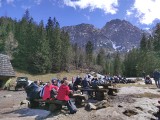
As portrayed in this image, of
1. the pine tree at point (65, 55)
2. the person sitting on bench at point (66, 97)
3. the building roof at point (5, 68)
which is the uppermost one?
the pine tree at point (65, 55)

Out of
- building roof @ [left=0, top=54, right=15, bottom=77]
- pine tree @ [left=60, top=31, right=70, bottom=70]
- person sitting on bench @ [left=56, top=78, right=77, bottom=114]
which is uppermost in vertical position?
pine tree @ [left=60, top=31, right=70, bottom=70]

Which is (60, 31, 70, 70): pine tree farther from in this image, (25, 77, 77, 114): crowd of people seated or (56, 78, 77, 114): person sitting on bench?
(56, 78, 77, 114): person sitting on bench

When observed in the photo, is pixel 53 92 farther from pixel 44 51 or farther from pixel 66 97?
pixel 44 51

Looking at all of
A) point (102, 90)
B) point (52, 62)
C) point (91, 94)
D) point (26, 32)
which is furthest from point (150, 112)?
point (26, 32)

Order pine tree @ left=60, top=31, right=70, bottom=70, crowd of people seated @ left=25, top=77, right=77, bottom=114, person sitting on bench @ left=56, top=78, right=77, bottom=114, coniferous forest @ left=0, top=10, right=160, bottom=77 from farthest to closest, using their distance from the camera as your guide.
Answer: pine tree @ left=60, top=31, right=70, bottom=70 → coniferous forest @ left=0, top=10, right=160, bottom=77 → crowd of people seated @ left=25, top=77, right=77, bottom=114 → person sitting on bench @ left=56, top=78, right=77, bottom=114

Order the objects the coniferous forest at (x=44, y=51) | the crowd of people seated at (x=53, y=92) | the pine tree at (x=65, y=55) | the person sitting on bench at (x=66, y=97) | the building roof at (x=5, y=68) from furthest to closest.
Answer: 1. the pine tree at (x=65, y=55)
2. the coniferous forest at (x=44, y=51)
3. the building roof at (x=5, y=68)
4. the crowd of people seated at (x=53, y=92)
5. the person sitting on bench at (x=66, y=97)

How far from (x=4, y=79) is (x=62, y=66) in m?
70.0

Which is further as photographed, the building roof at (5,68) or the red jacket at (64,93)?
the building roof at (5,68)

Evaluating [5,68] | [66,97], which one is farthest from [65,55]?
[66,97]

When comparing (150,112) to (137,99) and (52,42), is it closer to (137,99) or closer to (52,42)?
(137,99)

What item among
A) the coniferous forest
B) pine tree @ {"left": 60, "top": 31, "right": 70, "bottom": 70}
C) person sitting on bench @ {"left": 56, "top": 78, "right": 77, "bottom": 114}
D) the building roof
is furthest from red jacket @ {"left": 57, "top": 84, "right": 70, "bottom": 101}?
pine tree @ {"left": 60, "top": 31, "right": 70, "bottom": 70}

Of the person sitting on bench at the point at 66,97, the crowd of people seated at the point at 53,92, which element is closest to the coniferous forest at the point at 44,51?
the crowd of people seated at the point at 53,92

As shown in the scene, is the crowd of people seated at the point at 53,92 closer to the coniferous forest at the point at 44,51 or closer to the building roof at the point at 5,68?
the building roof at the point at 5,68

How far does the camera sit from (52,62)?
11544 centimetres
